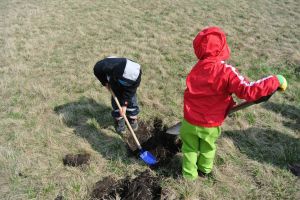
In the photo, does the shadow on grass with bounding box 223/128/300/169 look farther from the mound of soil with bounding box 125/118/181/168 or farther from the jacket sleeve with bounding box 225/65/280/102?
the jacket sleeve with bounding box 225/65/280/102

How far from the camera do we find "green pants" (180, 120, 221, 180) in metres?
3.60

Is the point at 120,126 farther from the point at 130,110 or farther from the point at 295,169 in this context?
the point at 295,169

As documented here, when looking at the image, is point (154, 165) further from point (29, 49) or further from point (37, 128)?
point (29, 49)

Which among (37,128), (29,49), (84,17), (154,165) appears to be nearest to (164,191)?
(154,165)

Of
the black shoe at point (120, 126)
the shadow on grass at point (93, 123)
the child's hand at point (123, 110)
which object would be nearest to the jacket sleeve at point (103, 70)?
the child's hand at point (123, 110)

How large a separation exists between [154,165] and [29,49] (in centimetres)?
496

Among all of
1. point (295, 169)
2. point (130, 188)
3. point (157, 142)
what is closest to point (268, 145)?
point (295, 169)

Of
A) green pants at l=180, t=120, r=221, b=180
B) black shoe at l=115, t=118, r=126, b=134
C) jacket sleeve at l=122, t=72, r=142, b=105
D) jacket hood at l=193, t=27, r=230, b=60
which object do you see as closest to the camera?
jacket hood at l=193, t=27, r=230, b=60

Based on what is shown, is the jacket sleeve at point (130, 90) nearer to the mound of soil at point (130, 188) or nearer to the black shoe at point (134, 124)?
the black shoe at point (134, 124)

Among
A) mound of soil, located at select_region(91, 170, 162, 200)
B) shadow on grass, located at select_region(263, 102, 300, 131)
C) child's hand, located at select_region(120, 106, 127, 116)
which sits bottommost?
mound of soil, located at select_region(91, 170, 162, 200)

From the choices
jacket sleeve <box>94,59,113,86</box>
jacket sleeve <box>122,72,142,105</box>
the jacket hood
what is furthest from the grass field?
the jacket hood

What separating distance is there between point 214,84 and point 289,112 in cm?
255

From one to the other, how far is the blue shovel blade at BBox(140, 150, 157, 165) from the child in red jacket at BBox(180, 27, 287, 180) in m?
0.51

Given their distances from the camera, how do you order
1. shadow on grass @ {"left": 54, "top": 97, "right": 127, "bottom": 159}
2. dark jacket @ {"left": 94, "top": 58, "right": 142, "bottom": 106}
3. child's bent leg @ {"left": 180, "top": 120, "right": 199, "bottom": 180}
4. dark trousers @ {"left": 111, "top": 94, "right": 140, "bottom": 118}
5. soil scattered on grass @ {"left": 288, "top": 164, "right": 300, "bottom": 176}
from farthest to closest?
dark trousers @ {"left": 111, "top": 94, "right": 140, "bottom": 118} < shadow on grass @ {"left": 54, "top": 97, "right": 127, "bottom": 159} < dark jacket @ {"left": 94, "top": 58, "right": 142, "bottom": 106} < soil scattered on grass @ {"left": 288, "top": 164, "right": 300, "bottom": 176} < child's bent leg @ {"left": 180, "top": 120, "right": 199, "bottom": 180}
